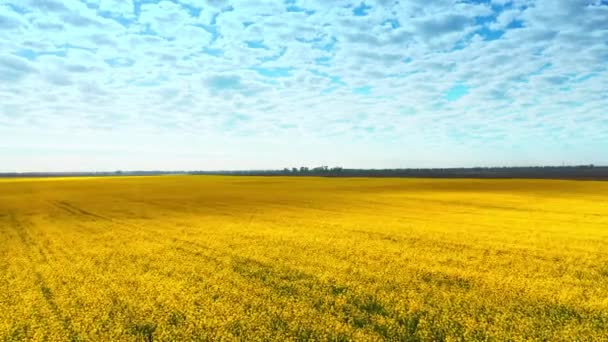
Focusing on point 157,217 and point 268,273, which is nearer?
point 268,273

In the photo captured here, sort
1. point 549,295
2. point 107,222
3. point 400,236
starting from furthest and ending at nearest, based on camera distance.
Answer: point 107,222, point 400,236, point 549,295

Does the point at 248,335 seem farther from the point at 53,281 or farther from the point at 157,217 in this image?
the point at 157,217

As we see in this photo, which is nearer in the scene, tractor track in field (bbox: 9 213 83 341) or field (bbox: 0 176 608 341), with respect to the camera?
field (bbox: 0 176 608 341)

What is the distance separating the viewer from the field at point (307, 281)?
691cm

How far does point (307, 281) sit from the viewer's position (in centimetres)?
955

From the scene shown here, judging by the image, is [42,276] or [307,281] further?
[42,276]

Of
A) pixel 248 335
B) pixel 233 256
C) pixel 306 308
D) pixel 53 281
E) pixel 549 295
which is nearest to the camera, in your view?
pixel 248 335

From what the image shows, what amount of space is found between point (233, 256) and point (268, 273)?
7.97ft

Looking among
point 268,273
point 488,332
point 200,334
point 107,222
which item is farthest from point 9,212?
point 488,332

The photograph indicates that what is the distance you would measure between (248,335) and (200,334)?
864mm

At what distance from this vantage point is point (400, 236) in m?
15.4

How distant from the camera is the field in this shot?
6.91 metres

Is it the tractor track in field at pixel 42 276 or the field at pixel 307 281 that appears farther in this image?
the tractor track in field at pixel 42 276

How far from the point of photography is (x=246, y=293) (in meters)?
8.73
